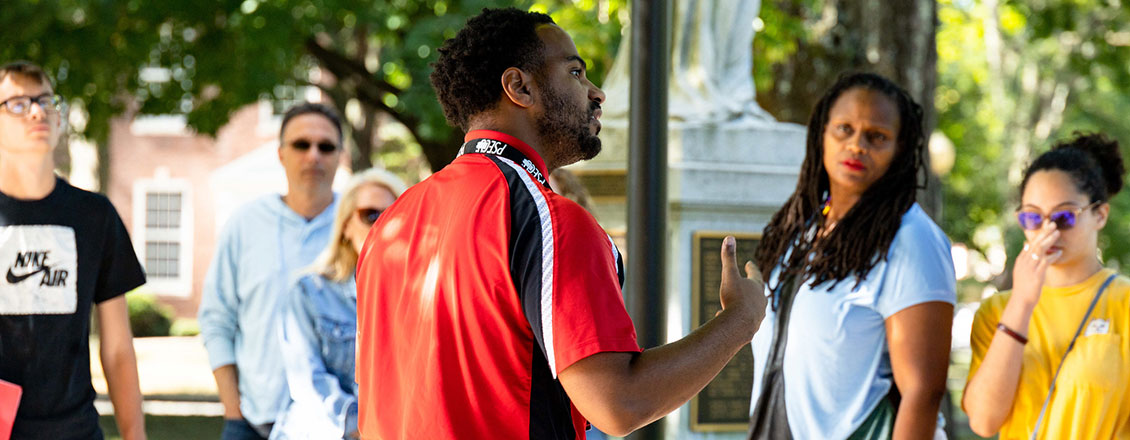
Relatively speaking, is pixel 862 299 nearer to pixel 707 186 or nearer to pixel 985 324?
pixel 985 324

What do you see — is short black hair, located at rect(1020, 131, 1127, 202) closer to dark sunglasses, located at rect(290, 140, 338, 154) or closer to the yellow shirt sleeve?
the yellow shirt sleeve

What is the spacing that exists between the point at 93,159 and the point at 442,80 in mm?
29344

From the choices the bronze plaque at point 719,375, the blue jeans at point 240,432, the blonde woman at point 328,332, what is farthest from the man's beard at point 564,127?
the bronze plaque at point 719,375

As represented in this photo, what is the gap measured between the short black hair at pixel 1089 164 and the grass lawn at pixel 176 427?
9.98m

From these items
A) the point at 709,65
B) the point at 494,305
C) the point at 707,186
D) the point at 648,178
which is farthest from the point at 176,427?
the point at 494,305

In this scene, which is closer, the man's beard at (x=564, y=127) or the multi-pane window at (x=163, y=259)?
the man's beard at (x=564, y=127)

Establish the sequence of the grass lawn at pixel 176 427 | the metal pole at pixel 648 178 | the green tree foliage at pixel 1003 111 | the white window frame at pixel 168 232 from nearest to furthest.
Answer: the metal pole at pixel 648 178 < the grass lawn at pixel 176 427 < the green tree foliage at pixel 1003 111 < the white window frame at pixel 168 232

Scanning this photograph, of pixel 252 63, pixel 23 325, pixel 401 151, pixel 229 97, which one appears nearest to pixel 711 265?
pixel 23 325

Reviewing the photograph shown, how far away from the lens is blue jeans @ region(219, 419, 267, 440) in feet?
15.6

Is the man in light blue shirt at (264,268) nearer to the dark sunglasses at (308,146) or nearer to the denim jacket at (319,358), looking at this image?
the dark sunglasses at (308,146)

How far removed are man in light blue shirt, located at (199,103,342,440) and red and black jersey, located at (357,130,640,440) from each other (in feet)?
7.82

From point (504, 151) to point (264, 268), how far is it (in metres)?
2.67

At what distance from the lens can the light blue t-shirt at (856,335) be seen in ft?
11.3

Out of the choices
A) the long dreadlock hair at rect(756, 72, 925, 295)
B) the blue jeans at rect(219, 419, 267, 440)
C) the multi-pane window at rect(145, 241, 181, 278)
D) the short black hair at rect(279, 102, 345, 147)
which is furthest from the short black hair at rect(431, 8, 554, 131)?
the multi-pane window at rect(145, 241, 181, 278)
